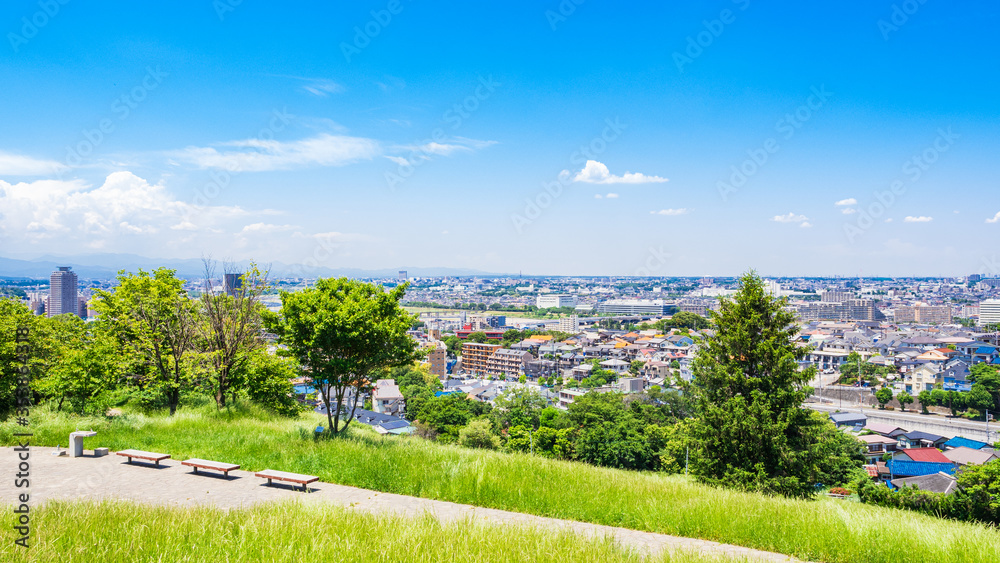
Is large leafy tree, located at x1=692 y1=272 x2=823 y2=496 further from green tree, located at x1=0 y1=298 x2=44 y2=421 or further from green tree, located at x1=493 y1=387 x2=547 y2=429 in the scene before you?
green tree, located at x1=493 y1=387 x2=547 y2=429

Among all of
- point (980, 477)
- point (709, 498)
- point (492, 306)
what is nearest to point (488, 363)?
point (980, 477)

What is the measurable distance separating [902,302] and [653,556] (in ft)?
728

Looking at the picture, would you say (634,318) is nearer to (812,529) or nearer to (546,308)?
(546,308)

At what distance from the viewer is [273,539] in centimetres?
354

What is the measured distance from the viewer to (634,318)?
154750 millimetres

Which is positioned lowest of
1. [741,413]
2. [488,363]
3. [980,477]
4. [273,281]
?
[488,363]

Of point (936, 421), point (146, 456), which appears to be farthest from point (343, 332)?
point (936, 421)

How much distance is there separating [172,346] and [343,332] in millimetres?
5862

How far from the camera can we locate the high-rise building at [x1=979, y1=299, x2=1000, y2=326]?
12794 centimetres

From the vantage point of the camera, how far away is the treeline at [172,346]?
12.1 m

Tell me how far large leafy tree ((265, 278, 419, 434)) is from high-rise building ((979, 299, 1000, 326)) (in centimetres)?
16279

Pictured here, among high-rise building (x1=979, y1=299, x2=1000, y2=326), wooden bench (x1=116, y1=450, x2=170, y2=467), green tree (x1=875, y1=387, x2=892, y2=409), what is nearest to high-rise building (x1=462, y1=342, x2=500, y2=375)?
green tree (x1=875, y1=387, x2=892, y2=409)

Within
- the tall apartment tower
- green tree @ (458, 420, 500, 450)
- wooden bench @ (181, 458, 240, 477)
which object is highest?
wooden bench @ (181, 458, 240, 477)

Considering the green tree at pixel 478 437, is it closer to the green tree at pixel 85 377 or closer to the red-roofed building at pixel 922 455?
the green tree at pixel 85 377
